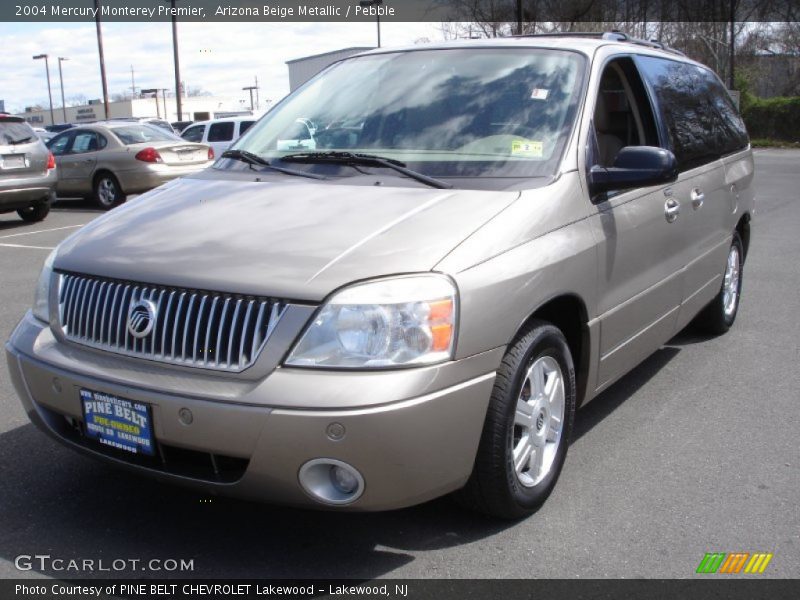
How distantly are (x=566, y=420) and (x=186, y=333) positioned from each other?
5.23ft

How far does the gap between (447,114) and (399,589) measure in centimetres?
205

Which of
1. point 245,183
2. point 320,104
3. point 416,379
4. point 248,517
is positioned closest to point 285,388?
point 416,379

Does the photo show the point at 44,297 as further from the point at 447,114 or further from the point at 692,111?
the point at 692,111

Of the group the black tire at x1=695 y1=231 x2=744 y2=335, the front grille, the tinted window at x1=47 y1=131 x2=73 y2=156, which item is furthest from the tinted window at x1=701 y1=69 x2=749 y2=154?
the tinted window at x1=47 y1=131 x2=73 y2=156

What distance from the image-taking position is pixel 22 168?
12.7 metres

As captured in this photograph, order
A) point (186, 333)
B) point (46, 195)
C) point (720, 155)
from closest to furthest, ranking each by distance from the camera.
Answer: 1. point (186, 333)
2. point (720, 155)
3. point (46, 195)

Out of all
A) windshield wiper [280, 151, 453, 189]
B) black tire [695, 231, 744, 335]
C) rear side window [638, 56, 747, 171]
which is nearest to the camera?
windshield wiper [280, 151, 453, 189]

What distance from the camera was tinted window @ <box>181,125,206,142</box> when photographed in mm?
19841

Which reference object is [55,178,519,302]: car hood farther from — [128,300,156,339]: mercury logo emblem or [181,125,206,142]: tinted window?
[181,125,206,142]: tinted window

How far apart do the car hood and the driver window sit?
A: 1.19 m

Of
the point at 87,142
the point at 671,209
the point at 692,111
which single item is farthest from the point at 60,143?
the point at 671,209

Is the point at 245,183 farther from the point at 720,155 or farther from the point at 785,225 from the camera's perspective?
the point at 785,225

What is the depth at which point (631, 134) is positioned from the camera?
14.9ft

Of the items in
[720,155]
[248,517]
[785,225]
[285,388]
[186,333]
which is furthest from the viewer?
[785,225]
